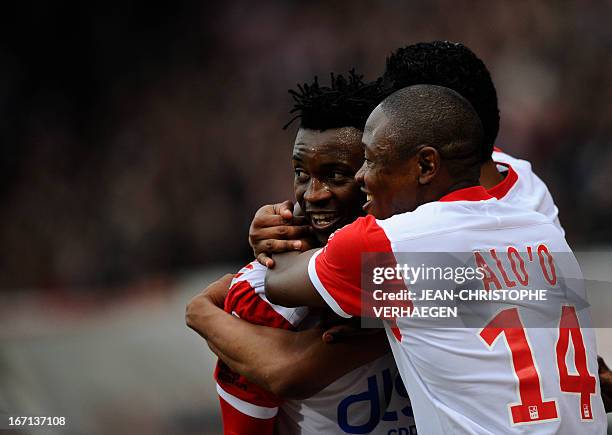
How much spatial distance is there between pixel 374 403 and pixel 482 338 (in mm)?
560

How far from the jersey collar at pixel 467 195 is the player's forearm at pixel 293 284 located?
408 mm

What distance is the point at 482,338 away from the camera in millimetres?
2461

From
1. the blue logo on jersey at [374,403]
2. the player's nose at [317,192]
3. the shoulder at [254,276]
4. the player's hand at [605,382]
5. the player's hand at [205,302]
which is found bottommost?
the player's hand at [605,382]

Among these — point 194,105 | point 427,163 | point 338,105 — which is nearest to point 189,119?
point 194,105

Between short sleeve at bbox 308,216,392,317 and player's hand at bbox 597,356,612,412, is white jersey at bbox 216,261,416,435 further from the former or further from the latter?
player's hand at bbox 597,356,612,412

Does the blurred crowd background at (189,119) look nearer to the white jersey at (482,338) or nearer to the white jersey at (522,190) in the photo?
the white jersey at (522,190)

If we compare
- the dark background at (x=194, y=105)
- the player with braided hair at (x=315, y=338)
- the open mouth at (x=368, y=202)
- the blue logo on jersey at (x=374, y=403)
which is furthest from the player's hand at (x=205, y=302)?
the dark background at (x=194, y=105)

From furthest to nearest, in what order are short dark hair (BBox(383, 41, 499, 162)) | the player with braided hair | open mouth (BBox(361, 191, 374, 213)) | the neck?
the neck
short dark hair (BBox(383, 41, 499, 162))
the player with braided hair
open mouth (BBox(361, 191, 374, 213))

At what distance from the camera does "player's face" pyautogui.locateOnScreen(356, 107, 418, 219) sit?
2.59 meters

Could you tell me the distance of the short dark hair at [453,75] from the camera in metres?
3.20

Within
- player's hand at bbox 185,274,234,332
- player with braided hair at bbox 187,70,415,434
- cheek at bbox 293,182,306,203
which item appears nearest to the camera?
player with braided hair at bbox 187,70,415,434

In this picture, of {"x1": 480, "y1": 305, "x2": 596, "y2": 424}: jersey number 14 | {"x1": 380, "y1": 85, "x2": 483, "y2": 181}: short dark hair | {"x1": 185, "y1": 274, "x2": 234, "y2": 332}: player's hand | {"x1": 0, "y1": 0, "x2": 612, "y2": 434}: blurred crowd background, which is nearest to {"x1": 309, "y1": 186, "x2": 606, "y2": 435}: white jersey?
{"x1": 480, "y1": 305, "x2": 596, "y2": 424}: jersey number 14

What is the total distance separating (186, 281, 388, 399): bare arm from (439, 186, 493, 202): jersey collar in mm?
458

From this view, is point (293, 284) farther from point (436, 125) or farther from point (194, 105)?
point (194, 105)
